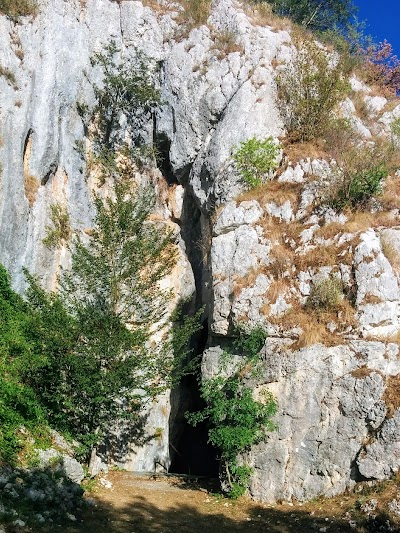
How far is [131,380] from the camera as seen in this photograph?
39.8ft

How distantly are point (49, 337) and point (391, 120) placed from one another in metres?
15.6

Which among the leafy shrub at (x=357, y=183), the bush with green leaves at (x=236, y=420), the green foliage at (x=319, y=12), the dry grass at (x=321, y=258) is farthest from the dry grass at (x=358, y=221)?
the green foliage at (x=319, y=12)

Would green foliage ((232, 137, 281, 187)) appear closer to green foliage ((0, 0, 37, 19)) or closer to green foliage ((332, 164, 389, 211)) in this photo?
green foliage ((332, 164, 389, 211))

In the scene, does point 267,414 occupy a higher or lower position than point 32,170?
lower

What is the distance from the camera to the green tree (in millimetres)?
11781

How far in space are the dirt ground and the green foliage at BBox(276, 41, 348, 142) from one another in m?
11.3

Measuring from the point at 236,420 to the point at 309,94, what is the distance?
37.5 feet

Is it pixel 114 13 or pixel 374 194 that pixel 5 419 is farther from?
pixel 114 13

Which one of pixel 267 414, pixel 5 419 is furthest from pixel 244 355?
pixel 5 419

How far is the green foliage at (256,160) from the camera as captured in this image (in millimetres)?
15133

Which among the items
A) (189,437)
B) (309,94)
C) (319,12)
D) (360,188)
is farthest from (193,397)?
(319,12)

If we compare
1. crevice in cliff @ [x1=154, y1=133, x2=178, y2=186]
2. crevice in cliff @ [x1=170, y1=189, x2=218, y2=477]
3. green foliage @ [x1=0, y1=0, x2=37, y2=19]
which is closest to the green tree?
crevice in cliff @ [x1=170, y1=189, x2=218, y2=477]

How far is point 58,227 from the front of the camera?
16.4 meters

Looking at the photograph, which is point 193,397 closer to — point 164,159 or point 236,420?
point 236,420
